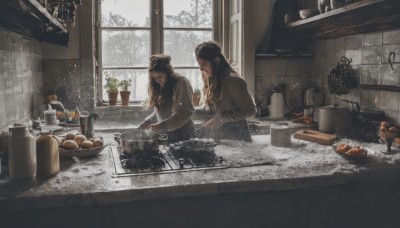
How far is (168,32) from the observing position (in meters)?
4.79

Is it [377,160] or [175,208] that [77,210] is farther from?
[377,160]

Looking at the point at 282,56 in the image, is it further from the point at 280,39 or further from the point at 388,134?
the point at 388,134

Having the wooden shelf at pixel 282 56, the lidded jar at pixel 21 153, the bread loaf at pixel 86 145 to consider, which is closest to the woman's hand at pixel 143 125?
the bread loaf at pixel 86 145

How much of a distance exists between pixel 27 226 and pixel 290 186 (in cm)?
124

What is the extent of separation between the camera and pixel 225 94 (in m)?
3.09

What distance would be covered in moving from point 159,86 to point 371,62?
6.62 ft

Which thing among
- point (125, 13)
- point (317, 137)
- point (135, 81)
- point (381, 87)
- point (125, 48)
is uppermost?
point (125, 13)

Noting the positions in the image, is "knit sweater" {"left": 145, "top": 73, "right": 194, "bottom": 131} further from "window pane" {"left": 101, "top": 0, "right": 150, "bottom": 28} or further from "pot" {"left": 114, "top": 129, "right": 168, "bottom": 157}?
"window pane" {"left": 101, "top": 0, "right": 150, "bottom": 28}

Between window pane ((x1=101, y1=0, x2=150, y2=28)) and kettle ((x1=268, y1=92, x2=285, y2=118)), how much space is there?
175 centimetres

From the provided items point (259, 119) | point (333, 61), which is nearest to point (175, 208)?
point (259, 119)

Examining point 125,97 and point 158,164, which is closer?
point 158,164

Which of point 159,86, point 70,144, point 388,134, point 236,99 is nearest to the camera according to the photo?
point 70,144

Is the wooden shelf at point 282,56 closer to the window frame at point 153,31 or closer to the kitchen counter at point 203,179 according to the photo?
the window frame at point 153,31

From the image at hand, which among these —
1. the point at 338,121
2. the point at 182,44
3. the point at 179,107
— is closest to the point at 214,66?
the point at 179,107
